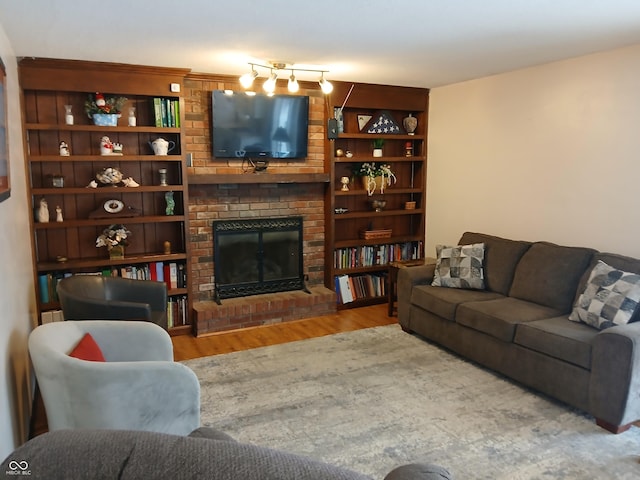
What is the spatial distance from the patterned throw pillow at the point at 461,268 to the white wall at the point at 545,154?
20.5 inches

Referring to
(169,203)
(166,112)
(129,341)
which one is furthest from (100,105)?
(129,341)

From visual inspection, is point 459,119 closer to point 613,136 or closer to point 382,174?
point 382,174

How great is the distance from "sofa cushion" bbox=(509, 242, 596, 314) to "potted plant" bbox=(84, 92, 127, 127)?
11.7 ft

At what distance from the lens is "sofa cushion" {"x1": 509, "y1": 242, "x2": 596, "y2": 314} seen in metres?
3.64

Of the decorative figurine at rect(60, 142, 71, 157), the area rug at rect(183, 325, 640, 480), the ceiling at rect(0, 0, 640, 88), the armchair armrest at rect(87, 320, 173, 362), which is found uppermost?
the ceiling at rect(0, 0, 640, 88)

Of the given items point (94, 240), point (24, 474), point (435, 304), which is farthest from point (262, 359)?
point (24, 474)

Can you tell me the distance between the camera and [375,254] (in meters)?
5.51

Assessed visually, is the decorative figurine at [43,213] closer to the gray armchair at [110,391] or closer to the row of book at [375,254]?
the gray armchair at [110,391]

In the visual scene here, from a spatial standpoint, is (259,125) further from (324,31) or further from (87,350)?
(87,350)

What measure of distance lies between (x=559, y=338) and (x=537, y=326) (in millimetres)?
197

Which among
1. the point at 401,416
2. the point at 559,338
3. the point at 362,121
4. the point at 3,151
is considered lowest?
the point at 401,416

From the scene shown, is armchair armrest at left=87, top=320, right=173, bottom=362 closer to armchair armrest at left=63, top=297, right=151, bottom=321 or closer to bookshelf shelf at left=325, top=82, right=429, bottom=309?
armchair armrest at left=63, top=297, right=151, bottom=321

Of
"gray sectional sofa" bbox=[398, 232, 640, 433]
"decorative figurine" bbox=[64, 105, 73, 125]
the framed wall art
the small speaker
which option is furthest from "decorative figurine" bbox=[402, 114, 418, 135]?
the framed wall art

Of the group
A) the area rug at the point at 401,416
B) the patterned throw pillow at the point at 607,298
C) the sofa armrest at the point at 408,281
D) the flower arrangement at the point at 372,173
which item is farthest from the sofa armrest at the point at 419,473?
the flower arrangement at the point at 372,173
